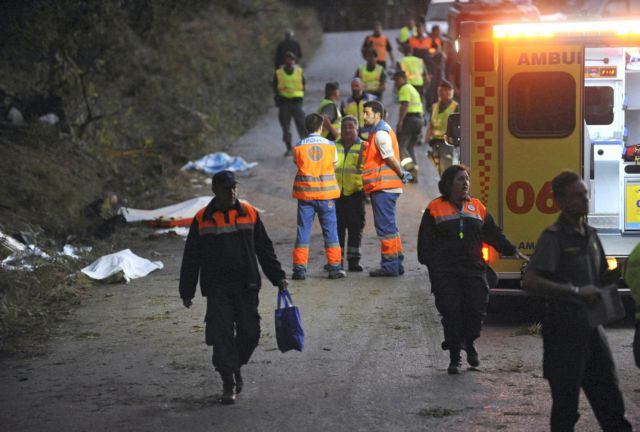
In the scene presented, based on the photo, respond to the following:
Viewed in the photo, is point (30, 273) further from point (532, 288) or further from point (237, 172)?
A: point (237, 172)

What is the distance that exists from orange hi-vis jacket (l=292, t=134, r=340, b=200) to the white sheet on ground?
430 centimetres

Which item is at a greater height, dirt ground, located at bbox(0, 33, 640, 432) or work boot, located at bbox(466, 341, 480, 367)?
work boot, located at bbox(466, 341, 480, 367)

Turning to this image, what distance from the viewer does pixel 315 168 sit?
41.7ft

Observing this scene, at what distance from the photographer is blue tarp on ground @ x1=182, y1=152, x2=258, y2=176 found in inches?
838

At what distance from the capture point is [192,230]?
27.1ft

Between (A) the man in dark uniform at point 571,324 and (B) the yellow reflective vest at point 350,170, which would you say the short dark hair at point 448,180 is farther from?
(B) the yellow reflective vest at point 350,170

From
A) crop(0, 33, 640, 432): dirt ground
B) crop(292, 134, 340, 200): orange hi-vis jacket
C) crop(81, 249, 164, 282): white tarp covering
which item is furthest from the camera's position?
crop(81, 249, 164, 282): white tarp covering

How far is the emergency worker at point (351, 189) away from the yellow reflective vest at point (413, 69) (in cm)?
895

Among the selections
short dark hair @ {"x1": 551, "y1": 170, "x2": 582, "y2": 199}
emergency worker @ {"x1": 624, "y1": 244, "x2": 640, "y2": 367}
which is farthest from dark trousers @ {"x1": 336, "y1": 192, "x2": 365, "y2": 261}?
emergency worker @ {"x1": 624, "y1": 244, "x2": 640, "y2": 367}

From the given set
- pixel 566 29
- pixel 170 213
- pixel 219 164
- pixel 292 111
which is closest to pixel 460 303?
pixel 566 29

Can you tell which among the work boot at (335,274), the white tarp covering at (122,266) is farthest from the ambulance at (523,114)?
the white tarp covering at (122,266)

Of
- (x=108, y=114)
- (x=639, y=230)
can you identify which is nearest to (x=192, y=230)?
(x=639, y=230)

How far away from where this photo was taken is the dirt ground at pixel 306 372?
304 inches

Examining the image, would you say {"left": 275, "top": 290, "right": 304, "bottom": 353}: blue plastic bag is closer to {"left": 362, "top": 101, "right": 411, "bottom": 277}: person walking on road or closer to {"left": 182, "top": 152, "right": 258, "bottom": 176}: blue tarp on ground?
{"left": 362, "top": 101, "right": 411, "bottom": 277}: person walking on road
